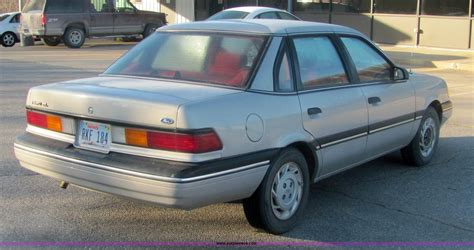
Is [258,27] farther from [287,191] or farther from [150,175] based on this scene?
[150,175]

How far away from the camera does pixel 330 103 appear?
4895 millimetres

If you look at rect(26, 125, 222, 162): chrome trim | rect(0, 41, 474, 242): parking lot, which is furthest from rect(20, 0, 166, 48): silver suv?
rect(26, 125, 222, 162): chrome trim

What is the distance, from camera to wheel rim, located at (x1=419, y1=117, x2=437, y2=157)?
643cm

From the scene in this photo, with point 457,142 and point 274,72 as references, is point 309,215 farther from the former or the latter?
point 457,142

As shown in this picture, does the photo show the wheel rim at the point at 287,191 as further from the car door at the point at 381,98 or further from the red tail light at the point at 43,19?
the red tail light at the point at 43,19

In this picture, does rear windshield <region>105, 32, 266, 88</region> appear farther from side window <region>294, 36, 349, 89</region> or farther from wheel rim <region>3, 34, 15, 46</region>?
wheel rim <region>3, 34, 15, 46</region>

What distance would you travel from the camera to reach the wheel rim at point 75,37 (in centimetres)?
2162

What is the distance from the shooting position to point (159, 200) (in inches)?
154

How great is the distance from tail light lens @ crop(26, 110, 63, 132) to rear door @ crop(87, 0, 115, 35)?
59.1 feet

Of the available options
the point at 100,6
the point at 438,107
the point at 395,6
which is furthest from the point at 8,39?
the point at 438,107

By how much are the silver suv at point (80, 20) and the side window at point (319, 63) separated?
17.2 meters

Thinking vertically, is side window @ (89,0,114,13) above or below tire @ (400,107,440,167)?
above

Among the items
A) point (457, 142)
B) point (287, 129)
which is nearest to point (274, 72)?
point (287, 129)

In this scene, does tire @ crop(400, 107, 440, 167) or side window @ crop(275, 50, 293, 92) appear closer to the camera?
side window @ crop(275, 50, 293, 92)
